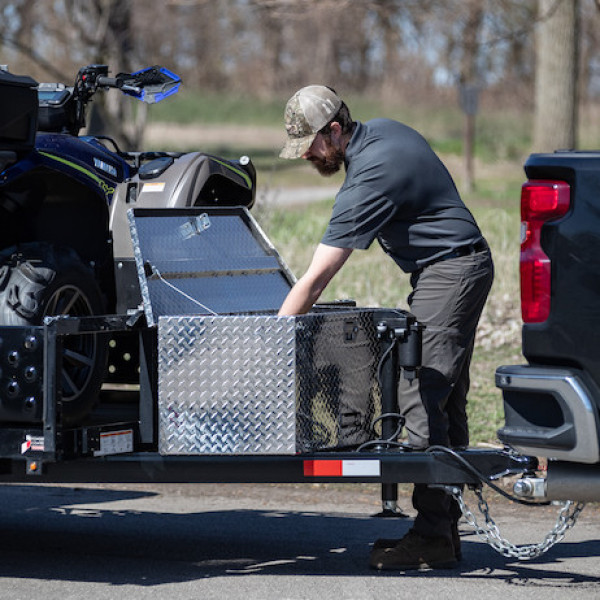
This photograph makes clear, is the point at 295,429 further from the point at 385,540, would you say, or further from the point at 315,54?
the point at 315,54

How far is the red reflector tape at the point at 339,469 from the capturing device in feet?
16.7

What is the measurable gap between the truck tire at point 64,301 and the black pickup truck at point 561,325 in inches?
70.4

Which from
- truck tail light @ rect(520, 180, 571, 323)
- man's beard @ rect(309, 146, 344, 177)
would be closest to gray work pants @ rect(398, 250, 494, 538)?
man's beard @ rect(309, 146, 344, 177)

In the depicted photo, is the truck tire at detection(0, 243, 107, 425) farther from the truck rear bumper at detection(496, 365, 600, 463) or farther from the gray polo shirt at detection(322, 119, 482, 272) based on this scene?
the truck rear bumper at detection(496, 365, 600, 463)

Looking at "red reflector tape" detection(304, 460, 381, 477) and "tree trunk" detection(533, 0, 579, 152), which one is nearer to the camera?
"red reflector tape" detection(304, 460, 381, 477)

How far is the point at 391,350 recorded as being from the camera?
528 centimetres

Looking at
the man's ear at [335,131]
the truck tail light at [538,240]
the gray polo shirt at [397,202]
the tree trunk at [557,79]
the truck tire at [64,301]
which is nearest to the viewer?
the truck tail light at [538,240]

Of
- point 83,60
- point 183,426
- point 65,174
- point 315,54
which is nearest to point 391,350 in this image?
point 183,426

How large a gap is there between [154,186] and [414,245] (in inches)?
54.9

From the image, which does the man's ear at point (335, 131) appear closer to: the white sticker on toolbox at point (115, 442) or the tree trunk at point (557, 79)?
the white sticker on toolbox at point (115, 442)

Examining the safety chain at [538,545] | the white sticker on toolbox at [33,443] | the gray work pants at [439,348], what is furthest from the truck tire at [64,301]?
the safety chain at [538,545]

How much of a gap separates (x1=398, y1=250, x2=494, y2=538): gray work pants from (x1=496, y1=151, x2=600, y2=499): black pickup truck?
0.80 meters

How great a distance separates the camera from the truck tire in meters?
5.18

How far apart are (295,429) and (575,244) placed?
1300 mm
